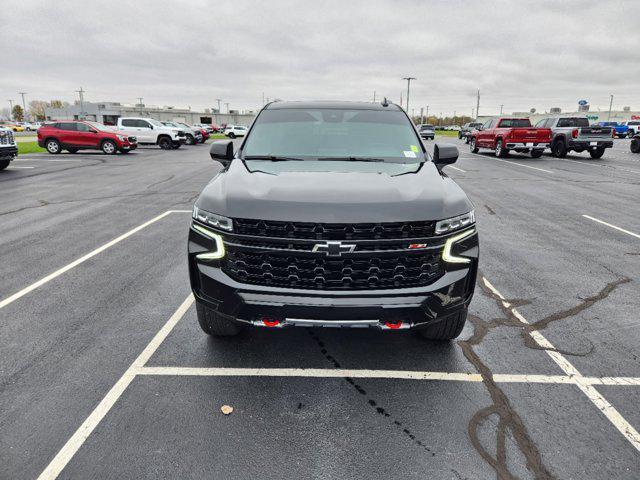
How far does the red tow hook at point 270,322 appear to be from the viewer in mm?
2848

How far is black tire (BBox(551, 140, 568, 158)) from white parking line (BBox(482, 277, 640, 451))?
22.6m

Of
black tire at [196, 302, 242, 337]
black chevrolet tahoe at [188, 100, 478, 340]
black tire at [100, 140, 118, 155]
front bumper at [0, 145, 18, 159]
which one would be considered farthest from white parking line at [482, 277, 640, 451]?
black tire at [100, 140, 118, 155]

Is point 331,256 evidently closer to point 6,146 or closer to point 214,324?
point 214,324

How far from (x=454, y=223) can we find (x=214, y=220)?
5.19ft

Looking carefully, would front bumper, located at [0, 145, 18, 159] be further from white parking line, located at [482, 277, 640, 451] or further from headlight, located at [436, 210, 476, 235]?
white parking line, located at [482, 277, 640, 451]

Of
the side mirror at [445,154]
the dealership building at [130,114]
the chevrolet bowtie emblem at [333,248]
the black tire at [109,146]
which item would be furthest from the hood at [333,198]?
the dealership building at [130,114]

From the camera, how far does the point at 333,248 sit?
9.00ft

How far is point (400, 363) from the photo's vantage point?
3.33 meters

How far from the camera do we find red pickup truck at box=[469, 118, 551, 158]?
21.3 m

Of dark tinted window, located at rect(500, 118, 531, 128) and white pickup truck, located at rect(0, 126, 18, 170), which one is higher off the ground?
dark tinted window, located at rect(500, 118, 531, 128)

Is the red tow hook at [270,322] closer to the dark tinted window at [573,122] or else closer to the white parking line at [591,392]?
the white parking line at [591,392]

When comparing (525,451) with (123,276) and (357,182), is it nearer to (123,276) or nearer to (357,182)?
(357,182)

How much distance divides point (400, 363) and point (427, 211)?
121 cm

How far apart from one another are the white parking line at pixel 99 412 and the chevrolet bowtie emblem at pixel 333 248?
1625 millimetres
